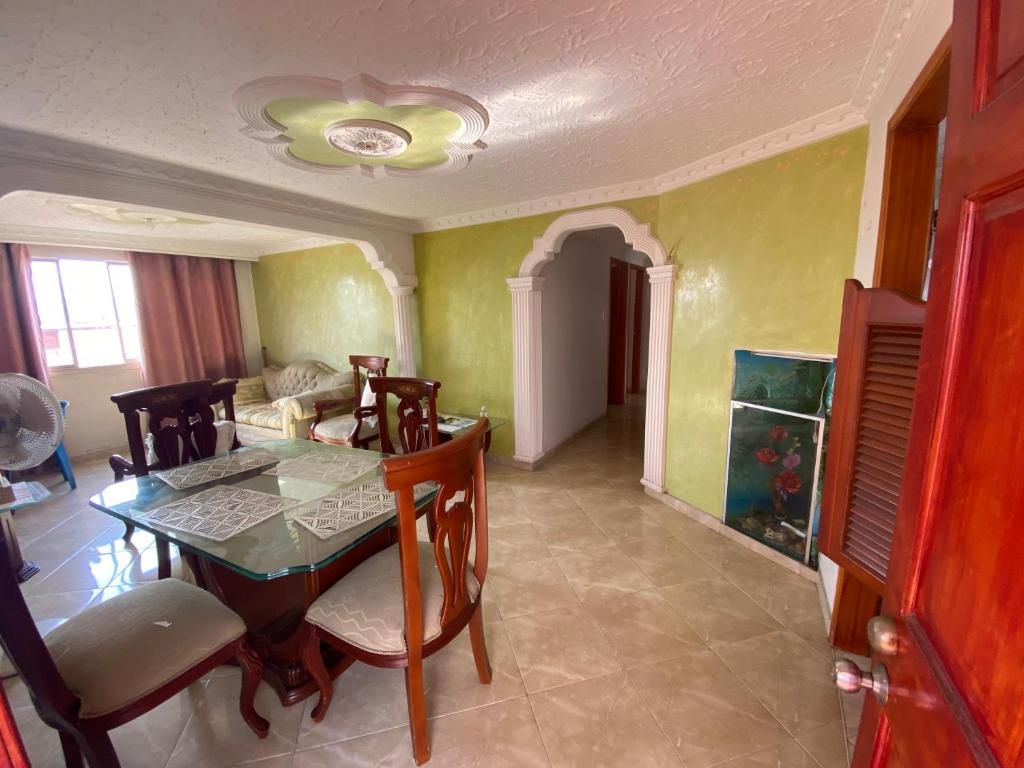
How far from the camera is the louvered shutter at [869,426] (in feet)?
3.39

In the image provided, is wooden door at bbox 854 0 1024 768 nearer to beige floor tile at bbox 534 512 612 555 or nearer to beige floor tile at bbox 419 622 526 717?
beige floor tile at bbox 419 622 526 717

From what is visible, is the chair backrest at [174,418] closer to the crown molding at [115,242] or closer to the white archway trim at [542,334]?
the white archway trim at [542,334]

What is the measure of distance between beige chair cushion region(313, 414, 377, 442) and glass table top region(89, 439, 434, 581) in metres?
1.66

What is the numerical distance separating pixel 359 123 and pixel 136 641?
195cm

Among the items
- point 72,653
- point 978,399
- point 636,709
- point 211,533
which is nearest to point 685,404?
point 636,709

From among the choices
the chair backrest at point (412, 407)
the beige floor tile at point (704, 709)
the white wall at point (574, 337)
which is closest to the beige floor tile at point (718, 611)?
the beige floor tile at point (704, 709)

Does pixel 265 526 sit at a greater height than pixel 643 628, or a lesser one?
greater

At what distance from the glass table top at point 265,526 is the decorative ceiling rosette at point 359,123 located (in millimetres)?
1509

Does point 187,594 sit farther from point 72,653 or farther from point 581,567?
point 581,567

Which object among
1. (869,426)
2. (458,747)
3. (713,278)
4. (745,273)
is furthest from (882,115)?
(458,747)

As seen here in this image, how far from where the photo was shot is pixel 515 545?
Answer: 97.7 inches

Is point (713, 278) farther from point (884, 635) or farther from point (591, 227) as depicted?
point (884, 635)

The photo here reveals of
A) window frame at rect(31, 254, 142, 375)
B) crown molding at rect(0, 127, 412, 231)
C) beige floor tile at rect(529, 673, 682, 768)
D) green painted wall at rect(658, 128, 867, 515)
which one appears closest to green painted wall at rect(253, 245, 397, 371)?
crown molding at rect(0, 127, 412, 231)

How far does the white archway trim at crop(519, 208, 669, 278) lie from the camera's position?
110 inches
